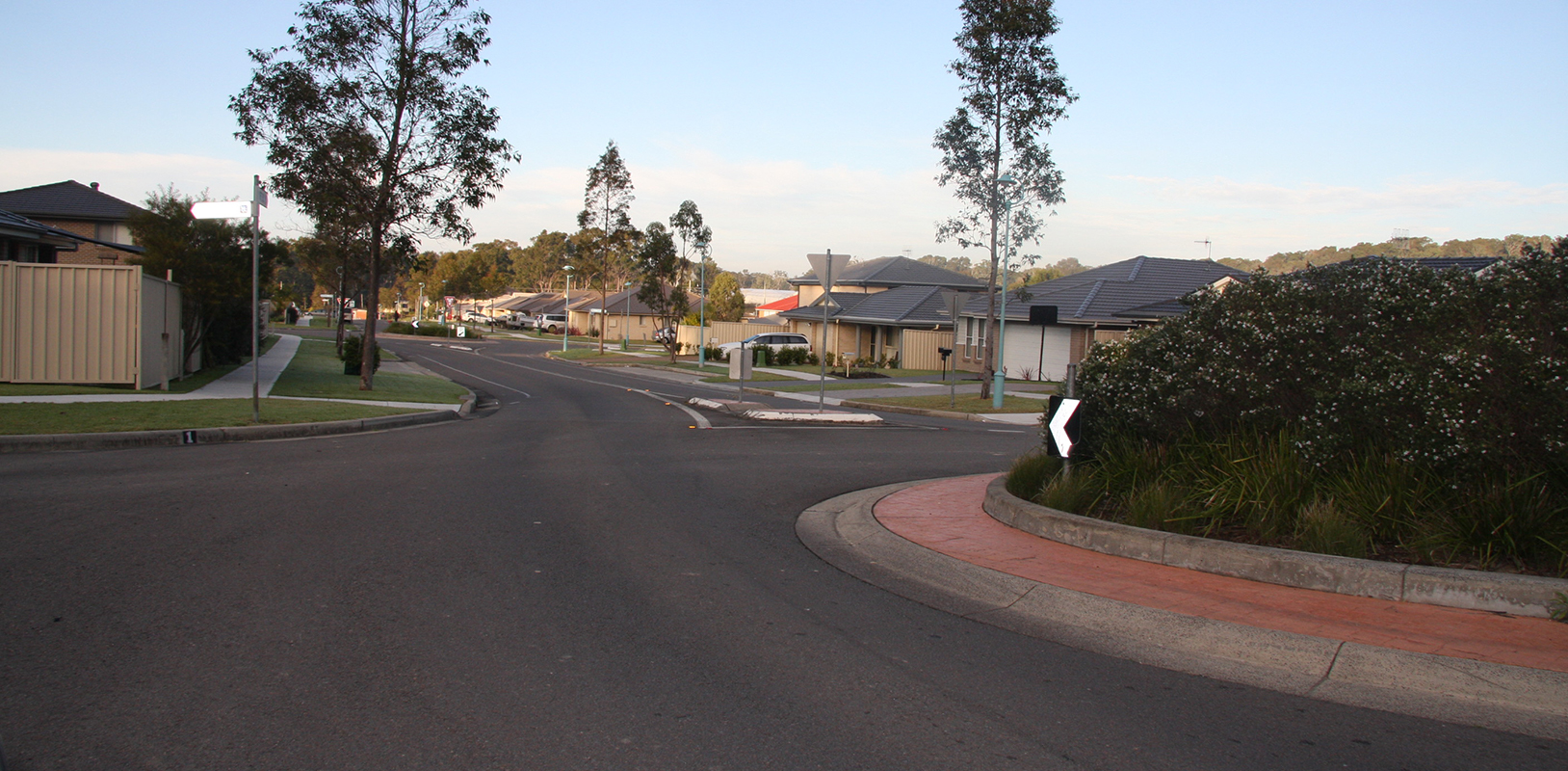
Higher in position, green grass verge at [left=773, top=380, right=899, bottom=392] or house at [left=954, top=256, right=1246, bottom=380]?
house at [left=954, top=256, right=1246, bottom=380]

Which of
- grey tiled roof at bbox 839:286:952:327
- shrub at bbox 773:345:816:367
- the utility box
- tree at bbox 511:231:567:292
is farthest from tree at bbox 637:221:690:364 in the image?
tree at bbox 511:231:567:292

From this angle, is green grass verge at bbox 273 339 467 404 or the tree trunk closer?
green grass verge at bbox 273 339 467 404

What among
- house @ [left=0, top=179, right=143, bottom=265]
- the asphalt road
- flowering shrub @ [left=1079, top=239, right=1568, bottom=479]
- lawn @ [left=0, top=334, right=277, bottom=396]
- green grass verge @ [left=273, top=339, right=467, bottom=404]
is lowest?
the asphalt road

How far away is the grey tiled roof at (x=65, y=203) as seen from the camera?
1379 inches

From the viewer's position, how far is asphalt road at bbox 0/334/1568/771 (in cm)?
402

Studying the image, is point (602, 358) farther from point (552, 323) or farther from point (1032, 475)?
point (552, 323)

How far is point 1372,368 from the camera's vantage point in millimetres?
7086

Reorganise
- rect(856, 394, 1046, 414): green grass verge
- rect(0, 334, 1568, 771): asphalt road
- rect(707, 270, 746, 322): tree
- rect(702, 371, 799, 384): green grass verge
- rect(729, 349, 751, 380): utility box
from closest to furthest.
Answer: rect(0, 334, 1568, 771): asphalt road < rect(729, 349, 751, 380): utility box < rect(856, 394, 1046, 414): green grass verge < rect(702, 371, 799, 384): green grass verge < rect(707, 270, 746, 322): tree

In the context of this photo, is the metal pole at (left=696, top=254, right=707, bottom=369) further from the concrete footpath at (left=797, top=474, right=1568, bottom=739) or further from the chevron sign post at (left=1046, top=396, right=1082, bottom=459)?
the concrete footpath at (left=797, top=474, right=1568, bottom=739)

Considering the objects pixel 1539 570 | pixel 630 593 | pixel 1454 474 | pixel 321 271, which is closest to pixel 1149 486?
pixel 1454 474

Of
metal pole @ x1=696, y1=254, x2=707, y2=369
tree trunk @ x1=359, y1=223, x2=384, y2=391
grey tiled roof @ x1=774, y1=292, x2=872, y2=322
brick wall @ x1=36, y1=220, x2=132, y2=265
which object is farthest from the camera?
grey tiled roof @ x1=774, y1=292, x2=872, y2=322

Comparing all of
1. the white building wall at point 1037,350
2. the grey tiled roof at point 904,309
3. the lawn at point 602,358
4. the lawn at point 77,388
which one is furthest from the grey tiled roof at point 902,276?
the lawn at point 77,388

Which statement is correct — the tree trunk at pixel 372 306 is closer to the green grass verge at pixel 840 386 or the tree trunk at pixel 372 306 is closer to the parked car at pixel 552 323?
the green grass verge at pixel 840 386

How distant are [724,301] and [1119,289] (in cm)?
5435
